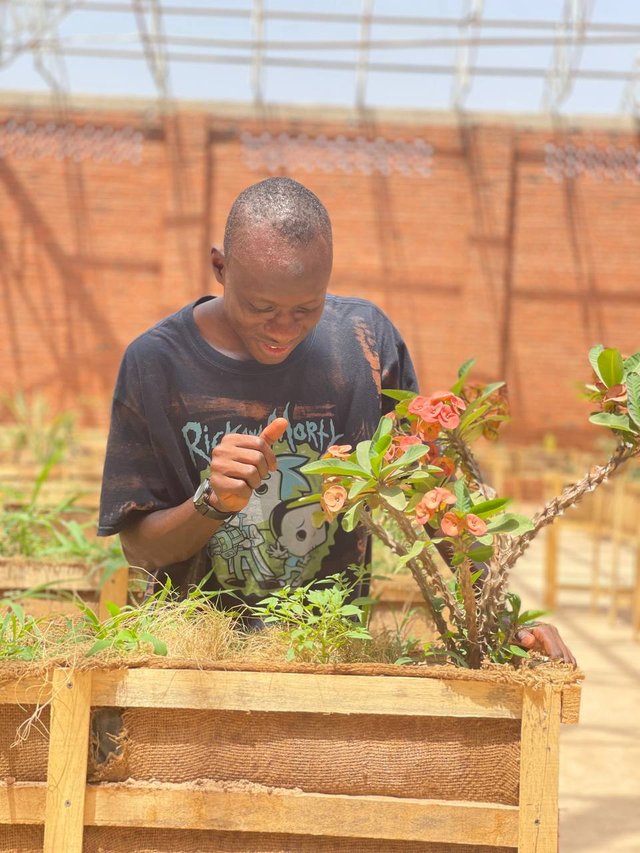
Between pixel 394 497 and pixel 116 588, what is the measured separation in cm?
144

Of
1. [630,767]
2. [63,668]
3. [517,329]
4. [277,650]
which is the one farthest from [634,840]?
[517,329]

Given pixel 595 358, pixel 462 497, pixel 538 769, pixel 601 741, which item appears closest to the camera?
pixel 538 769

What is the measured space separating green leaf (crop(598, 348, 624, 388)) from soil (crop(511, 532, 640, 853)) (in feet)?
8.35

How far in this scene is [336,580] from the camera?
75.3 inches

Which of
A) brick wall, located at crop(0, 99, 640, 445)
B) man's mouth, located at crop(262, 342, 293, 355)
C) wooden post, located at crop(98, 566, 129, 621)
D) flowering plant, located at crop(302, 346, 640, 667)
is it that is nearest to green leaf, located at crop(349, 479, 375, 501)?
flowering plant, located at crop(302, 346, 640, 667)

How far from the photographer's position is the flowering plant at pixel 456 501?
1584mm

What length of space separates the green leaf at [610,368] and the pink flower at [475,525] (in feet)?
1.13

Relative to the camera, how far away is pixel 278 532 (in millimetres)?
2037

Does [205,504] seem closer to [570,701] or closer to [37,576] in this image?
[570,701]

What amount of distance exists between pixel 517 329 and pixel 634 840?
1015cm

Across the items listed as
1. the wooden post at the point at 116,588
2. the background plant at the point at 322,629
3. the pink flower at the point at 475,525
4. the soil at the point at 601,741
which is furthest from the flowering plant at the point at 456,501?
the soil at the point at 601,741

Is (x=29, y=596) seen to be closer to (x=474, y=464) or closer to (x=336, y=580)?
(x=336, y=580)

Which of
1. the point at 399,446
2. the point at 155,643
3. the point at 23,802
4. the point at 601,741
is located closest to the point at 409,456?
the point at 399,446

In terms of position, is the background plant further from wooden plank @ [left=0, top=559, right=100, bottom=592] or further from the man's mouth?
wooden plank @ [left=0, top=559, right=100, bottom=592]
